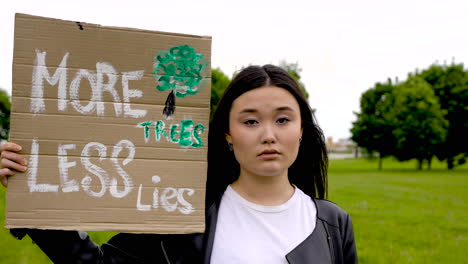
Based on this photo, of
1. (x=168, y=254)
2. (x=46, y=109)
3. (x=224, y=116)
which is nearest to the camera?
(x=46, y=109)

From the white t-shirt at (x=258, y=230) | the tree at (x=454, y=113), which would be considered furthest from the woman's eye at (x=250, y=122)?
the tree at (x=454, y=113)

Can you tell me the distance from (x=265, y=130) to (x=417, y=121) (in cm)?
3414

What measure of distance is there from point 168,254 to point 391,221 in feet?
24.9

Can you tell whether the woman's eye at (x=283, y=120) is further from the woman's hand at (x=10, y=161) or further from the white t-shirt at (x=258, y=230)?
the woman's hand at (x=10, y=161)

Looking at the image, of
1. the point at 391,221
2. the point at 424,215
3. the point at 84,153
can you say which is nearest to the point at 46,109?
the point at 84,153

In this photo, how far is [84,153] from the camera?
1.78 meters

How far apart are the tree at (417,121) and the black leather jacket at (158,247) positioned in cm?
3356

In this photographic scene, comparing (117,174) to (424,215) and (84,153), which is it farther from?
(424,215)

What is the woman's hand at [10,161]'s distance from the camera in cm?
171

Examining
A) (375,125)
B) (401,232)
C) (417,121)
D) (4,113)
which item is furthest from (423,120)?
(4,113)

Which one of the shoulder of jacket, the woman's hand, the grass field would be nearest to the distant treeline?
the grass field

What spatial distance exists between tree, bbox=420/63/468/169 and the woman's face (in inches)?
1459

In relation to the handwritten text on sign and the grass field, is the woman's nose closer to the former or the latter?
the handwritten text on sign

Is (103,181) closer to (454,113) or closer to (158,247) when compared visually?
(158,247)
